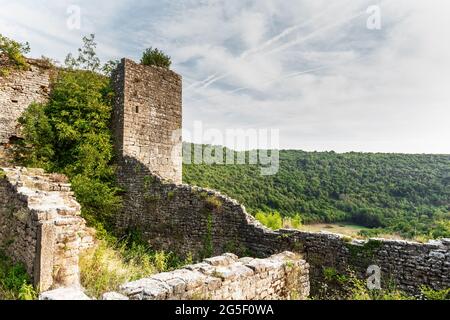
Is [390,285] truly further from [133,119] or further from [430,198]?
[430,198]

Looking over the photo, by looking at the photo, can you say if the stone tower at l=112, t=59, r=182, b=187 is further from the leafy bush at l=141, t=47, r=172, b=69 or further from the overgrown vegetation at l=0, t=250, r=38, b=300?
the overgrown vegetation at l=0, t=250, r=38, b=300

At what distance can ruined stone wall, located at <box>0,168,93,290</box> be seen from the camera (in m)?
4.29

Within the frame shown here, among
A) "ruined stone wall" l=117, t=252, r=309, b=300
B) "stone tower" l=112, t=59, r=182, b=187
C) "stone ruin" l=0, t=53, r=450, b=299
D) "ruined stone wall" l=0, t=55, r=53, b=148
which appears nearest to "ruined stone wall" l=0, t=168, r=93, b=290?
"stone ruin" l=0, t=53, r=450, b=299

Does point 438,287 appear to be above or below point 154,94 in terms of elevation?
below

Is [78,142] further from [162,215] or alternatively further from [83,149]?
[162,215]

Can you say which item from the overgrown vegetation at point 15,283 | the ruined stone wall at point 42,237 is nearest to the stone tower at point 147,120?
the ruined stone wall at point 42,237

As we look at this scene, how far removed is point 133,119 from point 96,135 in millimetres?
1334

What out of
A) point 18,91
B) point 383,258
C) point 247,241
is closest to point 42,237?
point 247,241

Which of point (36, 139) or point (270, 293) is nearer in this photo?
point (270, 293)

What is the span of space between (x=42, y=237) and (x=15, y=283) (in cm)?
82

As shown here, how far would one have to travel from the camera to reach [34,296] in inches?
159

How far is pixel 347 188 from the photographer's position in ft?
94.8

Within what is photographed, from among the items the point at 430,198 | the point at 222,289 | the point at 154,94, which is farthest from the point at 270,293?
the point at 430,198

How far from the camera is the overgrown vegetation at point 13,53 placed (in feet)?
31.3
